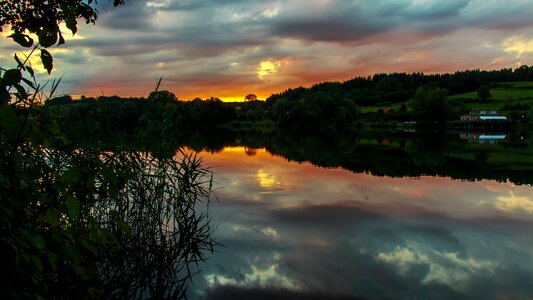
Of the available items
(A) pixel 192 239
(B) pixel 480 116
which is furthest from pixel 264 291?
(B) pixel 480 116

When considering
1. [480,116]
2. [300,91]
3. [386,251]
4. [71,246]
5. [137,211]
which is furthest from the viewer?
[300,91]

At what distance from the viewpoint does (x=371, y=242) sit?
12961 millimetres

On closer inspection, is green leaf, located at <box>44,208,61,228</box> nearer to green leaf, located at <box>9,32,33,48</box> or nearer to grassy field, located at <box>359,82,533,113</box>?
green leaf, located at <box>9,32,33,48</box>

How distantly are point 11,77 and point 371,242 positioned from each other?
38.4 feet

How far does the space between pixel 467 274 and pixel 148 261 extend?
7350mm

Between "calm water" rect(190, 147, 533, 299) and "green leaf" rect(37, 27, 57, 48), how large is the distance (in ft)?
23.5

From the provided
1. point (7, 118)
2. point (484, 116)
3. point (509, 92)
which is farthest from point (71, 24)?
point (509, 92)

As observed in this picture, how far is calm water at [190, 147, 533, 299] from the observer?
9633 millimetres

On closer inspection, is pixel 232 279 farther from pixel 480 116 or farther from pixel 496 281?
pixel 480 116

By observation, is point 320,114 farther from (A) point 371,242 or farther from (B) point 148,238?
(B) point 148,238

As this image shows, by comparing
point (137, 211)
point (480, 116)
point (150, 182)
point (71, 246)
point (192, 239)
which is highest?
point (71, 246)

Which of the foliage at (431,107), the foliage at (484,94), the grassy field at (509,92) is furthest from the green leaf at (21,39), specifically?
the foliage at (484,94)

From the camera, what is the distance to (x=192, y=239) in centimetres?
1001

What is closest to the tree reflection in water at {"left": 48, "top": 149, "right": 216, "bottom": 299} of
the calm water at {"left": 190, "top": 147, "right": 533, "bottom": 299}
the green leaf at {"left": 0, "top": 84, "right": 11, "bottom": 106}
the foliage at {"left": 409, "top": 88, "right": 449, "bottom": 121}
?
the calm water at {"left": 190, "top": 147, "right": 533, "bottom": 299}
